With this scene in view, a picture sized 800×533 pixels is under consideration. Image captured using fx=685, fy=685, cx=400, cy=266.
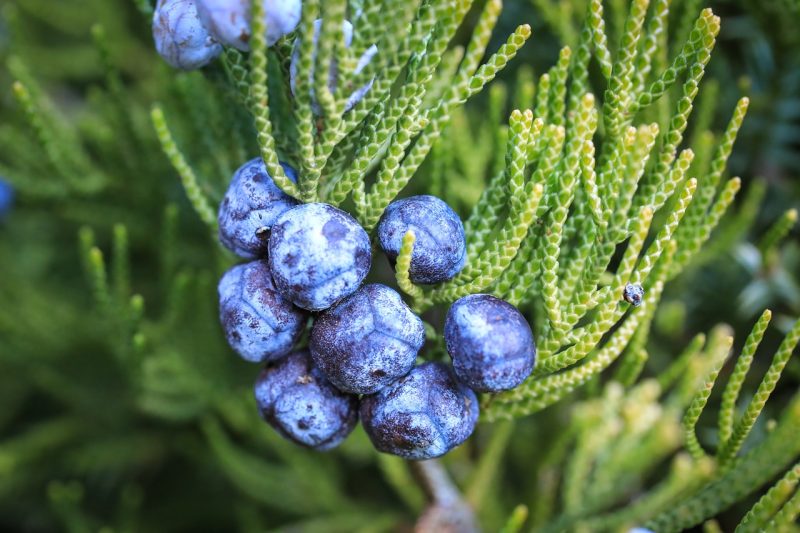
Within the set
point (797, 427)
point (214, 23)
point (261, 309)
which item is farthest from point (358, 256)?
point (797, 427)

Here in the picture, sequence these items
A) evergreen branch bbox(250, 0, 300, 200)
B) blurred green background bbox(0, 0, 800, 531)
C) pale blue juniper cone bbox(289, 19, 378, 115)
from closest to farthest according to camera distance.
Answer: evergreen branch bbox(250, 0, 300, 200), pale blue juniper cone bbox(289, 19, 378, 115), blurred green background bbox(0, 0, 800, 531)

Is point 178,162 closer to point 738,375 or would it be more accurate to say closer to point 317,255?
point 317,255

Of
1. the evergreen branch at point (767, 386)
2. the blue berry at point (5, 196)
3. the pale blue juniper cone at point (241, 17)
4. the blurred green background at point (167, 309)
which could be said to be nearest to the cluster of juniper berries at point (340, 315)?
the pale blue juniper cone at point (241, 17)

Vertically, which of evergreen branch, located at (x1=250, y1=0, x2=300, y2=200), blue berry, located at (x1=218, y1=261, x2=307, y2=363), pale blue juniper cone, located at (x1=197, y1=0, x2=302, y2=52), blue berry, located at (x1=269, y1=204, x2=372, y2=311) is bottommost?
blue berry, located at (x1=218, y1=261, x2=307, y2=363)

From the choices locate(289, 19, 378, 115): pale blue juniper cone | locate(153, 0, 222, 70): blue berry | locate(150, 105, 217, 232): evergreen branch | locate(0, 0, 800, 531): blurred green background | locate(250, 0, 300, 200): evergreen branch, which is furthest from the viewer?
locate(0, 0, 800, 531): blurred green background

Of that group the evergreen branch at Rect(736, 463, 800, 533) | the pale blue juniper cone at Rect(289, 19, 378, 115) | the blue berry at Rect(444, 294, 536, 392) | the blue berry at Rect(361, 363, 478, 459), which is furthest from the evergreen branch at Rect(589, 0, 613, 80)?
the evergreen branch at Rect(736, 463, 800, 533)

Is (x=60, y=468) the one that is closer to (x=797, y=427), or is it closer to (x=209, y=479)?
(x=209, y=479)

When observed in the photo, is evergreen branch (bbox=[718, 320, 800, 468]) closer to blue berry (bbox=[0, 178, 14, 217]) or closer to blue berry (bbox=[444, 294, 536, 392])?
blue berry (bbox=[444, 294, 536, 392])
